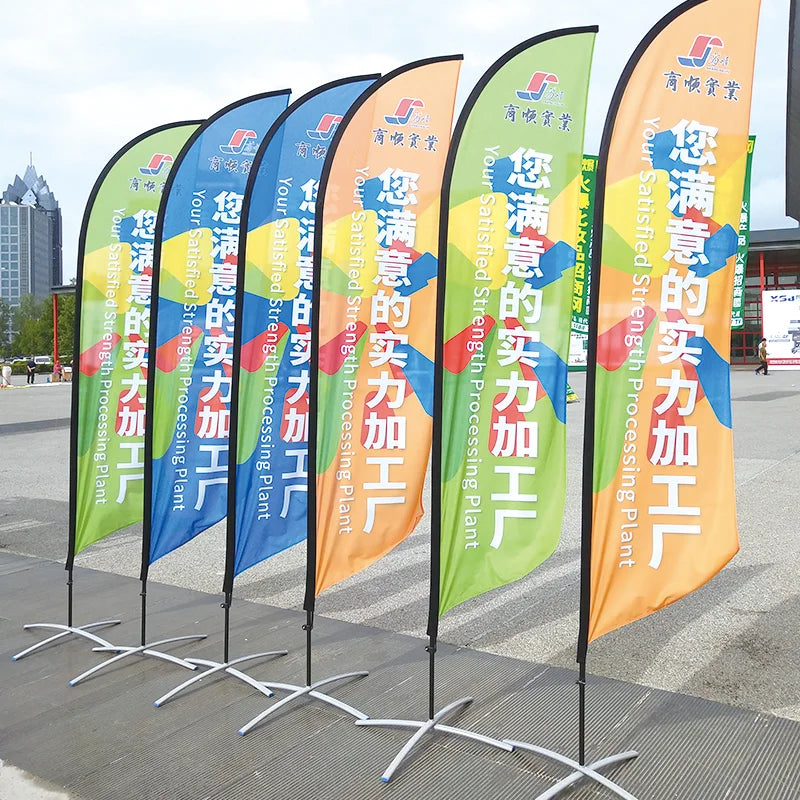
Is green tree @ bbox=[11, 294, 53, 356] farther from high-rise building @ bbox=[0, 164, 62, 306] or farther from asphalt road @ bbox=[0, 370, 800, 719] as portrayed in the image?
asphalt road @ bbox=[0, 370, 800, 719]

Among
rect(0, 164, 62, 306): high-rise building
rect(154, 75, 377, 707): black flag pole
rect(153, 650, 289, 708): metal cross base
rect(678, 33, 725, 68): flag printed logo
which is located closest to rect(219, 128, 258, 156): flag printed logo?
rect(154, 75, 377, 707): black flag pole

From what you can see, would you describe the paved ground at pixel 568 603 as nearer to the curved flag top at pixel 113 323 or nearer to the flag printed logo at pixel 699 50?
the curved flag top at pixel 113 323

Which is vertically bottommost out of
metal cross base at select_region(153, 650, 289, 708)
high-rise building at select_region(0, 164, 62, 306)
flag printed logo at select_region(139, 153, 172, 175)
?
metal cross base at select_region(153, 650, 289, 708)

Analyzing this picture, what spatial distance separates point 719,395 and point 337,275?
205 centimetres

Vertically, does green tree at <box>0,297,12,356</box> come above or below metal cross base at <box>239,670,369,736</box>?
above

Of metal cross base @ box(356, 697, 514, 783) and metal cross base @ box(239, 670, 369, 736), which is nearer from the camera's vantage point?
metal cross base @ box(356, 697, 514, 783)

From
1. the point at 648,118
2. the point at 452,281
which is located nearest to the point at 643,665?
the point at 452,281

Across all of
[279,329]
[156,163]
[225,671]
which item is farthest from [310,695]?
[156,163]

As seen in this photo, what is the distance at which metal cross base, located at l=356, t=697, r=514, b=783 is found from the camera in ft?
12.8

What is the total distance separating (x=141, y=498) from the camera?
221 inches

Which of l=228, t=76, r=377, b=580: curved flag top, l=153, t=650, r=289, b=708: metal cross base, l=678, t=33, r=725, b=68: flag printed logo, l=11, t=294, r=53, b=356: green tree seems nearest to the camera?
l=678, t=33, r=725, b=68: flag printed logo

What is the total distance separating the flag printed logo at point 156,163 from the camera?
5531mm

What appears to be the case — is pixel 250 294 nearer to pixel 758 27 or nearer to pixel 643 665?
pixel 758 27

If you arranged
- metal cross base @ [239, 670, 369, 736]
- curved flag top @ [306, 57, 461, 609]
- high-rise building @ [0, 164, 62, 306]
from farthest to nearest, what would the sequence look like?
high-rise building @ [0, 164, 62, 306] → curved flag top @ [306, 57, 461, 609] → metal cross base @ [239, 670, 369, 736]
